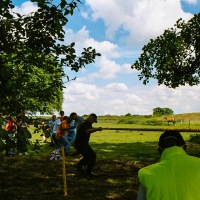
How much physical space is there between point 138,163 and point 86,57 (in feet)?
26.7

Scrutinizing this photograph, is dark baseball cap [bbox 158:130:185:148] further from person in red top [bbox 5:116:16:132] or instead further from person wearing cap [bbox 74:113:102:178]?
person wearing cap [bbox 74:113:102:178]

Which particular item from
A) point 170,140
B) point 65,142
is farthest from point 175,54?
point 170,140

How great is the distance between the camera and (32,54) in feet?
19.7

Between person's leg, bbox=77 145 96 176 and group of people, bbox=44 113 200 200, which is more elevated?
group of people, bbox=44 113 200 200

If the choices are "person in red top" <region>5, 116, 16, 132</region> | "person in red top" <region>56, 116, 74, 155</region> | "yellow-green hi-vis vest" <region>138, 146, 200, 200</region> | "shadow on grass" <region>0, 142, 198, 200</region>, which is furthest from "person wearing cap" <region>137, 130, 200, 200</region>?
"person in red top" <region>56, 116, 74, 155</region>

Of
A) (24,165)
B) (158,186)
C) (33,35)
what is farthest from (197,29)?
(158,186)

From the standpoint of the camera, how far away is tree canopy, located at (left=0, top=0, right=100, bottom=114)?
18.5 feet

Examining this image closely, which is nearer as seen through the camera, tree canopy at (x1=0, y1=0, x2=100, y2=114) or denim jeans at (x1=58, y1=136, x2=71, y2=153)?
tree canopy at (x1=0, y1=0, x2=100, y2=114)

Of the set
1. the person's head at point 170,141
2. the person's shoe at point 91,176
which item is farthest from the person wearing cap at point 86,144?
the person's head at point 170,141

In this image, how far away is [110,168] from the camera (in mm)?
12938

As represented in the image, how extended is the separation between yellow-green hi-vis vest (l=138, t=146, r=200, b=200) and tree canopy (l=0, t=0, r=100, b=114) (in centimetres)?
364

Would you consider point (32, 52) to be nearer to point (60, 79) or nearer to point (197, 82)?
point (60, 79)

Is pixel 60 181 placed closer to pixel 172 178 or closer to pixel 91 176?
pixel 91 176

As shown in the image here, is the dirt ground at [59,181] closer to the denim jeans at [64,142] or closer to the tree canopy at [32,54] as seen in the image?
the denim jeans at [64,142]
